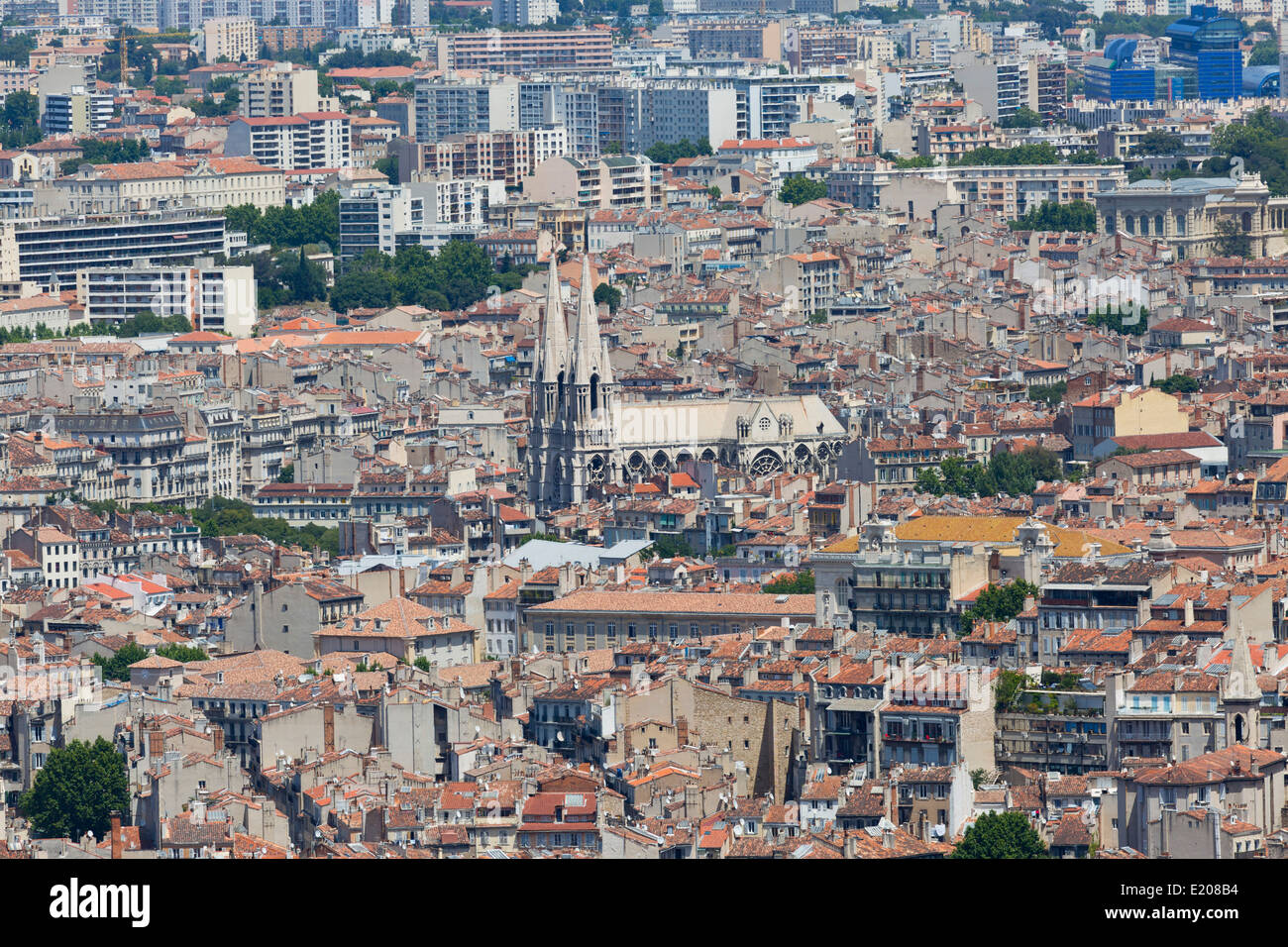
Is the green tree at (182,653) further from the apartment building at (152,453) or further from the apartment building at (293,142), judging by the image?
the apartment building at (293,142)

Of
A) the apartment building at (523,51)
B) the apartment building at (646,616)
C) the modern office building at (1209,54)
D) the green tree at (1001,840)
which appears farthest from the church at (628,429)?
the apartment building at (523,51)

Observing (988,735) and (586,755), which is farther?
(586,755)

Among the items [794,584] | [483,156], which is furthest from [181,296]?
[794,584]

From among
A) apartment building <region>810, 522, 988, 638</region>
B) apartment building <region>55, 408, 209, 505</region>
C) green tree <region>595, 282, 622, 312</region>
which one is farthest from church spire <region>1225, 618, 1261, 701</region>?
green tree <region>595, 282, 622, 312</region>

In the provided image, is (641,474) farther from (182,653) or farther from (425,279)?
(425,279)

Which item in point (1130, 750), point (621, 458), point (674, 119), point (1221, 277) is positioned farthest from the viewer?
point (674, 119)

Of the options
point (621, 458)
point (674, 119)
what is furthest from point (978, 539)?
point (674, 119)

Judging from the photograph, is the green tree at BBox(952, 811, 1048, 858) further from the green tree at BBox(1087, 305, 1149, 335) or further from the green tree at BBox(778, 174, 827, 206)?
the green tree at BBox(778, 174, 827, 206)
